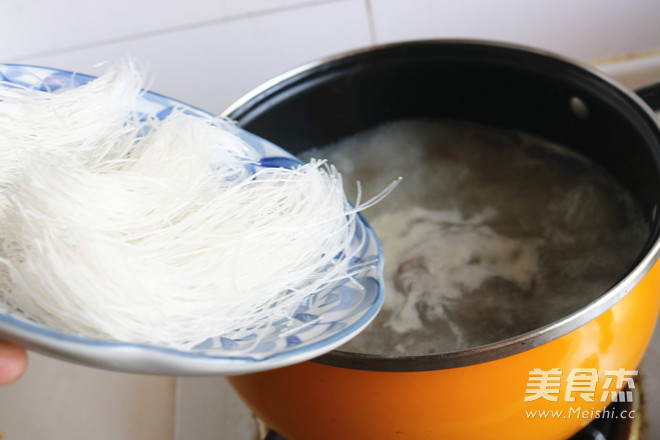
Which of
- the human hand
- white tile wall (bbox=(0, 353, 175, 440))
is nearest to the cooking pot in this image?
the human hand

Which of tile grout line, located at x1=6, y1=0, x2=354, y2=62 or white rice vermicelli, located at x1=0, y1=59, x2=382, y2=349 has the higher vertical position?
tile grout line, located at x1=6, y1=0, x2=354, y2=62

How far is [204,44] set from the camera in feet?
2.98

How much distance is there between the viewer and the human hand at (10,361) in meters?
0.41

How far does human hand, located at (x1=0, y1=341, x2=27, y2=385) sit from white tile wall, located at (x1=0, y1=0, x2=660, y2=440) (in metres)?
0.36

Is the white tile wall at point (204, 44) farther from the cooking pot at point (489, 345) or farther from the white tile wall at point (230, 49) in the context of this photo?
the cooking pot at point (489, 345)

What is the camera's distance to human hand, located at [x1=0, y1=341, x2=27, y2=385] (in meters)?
0.41

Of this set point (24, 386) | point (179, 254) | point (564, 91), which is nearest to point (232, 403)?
point (24, 386)

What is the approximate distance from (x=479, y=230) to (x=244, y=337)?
1.34 ft

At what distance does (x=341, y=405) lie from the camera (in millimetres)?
492

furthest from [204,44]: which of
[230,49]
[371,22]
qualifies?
[371,22]

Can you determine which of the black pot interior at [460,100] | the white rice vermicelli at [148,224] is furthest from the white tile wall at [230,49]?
the white rice vermicelli at [148,224]

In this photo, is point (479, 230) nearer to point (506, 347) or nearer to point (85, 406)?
point (506, 347)

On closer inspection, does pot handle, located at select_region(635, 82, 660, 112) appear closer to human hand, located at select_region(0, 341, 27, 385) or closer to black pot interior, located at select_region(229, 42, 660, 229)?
black pot interior, located at select_region(229, 42, 660, 229)

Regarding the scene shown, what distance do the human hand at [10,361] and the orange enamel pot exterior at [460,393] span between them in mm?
177
